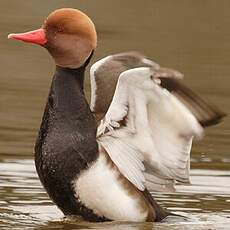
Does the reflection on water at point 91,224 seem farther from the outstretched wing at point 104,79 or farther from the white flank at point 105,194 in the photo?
the outstretched wing at point 104,79

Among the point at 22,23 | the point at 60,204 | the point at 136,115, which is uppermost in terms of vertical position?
the point at 136,115

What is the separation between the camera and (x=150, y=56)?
17422mm

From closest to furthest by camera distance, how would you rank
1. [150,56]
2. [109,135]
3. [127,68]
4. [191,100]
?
[191,100] < [109,135] < [127,68] < [150,56]

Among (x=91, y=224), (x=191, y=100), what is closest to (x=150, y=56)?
(x=91, y=224)

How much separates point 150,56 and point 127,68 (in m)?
8.12

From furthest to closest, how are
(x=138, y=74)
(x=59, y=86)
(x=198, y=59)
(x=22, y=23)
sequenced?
(x=22, y=23) → (x=198, y=59) → (x=59, y=86) → (x=138, y=74)

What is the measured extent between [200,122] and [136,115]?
0.42 meters

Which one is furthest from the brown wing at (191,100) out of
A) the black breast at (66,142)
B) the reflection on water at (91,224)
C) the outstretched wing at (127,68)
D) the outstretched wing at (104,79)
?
the reflection on water at (91,224)

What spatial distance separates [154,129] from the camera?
8.76 m

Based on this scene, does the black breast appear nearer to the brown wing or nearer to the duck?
the duck

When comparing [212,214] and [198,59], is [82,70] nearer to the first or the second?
[212,214]

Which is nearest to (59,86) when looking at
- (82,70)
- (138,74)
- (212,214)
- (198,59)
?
(82,70)

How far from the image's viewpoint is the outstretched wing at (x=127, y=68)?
27.6 ft

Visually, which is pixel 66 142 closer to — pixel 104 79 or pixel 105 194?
pixel 105 194
